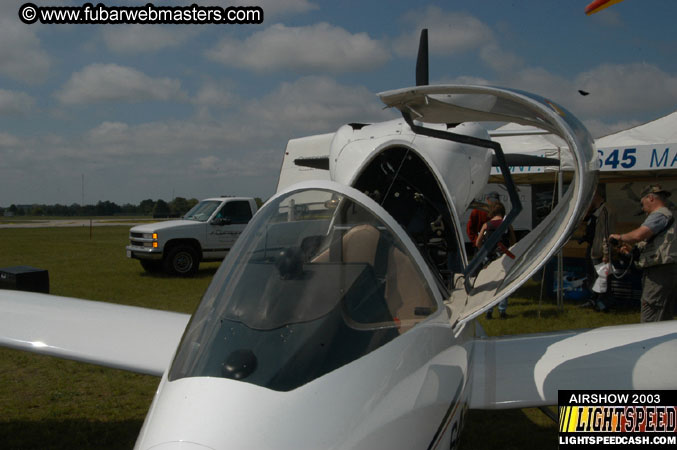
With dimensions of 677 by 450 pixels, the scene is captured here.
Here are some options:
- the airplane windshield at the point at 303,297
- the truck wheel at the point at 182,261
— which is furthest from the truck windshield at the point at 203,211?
the airplane windshield at the point at 303,297

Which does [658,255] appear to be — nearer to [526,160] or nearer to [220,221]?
[526,160]

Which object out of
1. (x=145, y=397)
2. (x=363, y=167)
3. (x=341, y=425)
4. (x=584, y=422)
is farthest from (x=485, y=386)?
(x=145, y=397)

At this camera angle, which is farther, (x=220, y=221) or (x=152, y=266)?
(x=152, y=266)

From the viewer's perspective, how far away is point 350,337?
1.80 metres

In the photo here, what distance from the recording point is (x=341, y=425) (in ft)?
4.98

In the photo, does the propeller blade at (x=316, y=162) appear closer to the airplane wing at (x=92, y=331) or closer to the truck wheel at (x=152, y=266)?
the airplane wing at (x=92, y=331)

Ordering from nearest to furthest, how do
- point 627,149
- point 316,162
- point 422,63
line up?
point 422,63
point 627,149
point 316,162

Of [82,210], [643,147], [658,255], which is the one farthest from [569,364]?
[82,210]

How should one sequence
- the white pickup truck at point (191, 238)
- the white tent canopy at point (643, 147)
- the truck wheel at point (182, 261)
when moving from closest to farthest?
the white tent canopy at point (643, 147) < the white pickup truck at point (191, 238) < the truck wheel at point (182, 261)

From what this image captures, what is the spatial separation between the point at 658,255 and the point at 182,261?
1047cm

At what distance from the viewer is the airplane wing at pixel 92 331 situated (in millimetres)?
3025

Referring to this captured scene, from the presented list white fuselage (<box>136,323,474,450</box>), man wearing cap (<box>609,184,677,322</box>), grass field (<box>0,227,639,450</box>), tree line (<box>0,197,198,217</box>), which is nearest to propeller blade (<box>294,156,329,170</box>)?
grass field (<box>0,227,639,450</box>)

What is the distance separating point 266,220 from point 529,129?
653 cm

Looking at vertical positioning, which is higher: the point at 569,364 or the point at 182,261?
the point at 569,364
